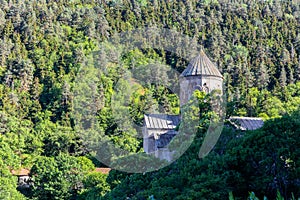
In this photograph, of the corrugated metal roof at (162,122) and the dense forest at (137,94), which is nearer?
the dense forest at (137,94)

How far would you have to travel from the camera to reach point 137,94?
50188mm

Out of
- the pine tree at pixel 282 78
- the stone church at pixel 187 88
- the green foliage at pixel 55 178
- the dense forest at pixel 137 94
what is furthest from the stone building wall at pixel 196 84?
the pine tree at pixel 282 78

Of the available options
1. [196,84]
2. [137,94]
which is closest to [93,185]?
[196,84]

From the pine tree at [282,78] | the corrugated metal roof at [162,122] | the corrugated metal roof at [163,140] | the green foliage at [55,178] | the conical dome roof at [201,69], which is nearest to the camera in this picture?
the corrugated metal roof at [163,140]

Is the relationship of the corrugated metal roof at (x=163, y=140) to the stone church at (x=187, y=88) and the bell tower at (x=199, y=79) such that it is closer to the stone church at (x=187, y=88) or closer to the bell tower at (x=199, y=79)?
the stone church at (x=187, y=88)

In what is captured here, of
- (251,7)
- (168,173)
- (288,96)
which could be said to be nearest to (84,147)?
(288,96)

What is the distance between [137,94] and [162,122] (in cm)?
2125

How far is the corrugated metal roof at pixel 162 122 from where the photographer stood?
28.7 metres

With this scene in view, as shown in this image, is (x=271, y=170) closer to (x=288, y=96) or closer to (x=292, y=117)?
(x=292, y=117)

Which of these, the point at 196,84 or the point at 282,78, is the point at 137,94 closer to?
the point at 282,78

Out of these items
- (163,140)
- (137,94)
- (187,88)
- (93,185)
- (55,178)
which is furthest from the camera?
(137,94)

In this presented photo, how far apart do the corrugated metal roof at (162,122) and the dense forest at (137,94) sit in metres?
3.55

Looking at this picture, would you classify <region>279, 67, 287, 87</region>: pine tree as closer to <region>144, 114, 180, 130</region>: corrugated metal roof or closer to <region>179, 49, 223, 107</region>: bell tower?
<region>179, 49, 223, 107</region>: bell tower

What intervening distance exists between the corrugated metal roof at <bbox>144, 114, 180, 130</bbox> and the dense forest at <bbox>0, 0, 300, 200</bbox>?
3546 mm
